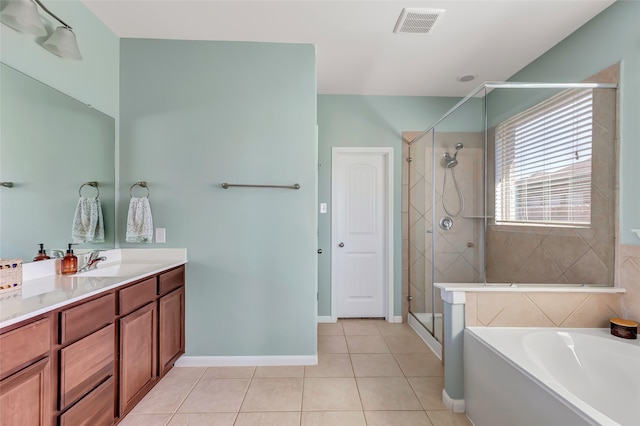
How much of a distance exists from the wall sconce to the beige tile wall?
2855mm

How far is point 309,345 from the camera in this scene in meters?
2.22

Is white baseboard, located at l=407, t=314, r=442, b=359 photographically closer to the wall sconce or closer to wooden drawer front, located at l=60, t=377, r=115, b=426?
wooden drawer front, located at l=60, t=377, r=115, b=426

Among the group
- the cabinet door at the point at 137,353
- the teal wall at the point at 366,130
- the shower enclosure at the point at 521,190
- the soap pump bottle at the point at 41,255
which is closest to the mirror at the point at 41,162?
the soap pump bottle at the point at 41,255

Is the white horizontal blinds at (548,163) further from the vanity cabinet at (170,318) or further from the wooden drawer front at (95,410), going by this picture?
the wooden drawer front at (95,410)

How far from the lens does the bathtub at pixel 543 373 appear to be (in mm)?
1183

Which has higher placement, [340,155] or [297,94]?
[297,94]

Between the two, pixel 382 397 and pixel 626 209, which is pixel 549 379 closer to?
pixel 382 397

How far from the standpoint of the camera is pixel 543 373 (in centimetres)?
120

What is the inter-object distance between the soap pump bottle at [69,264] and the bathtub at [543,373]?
243 cm

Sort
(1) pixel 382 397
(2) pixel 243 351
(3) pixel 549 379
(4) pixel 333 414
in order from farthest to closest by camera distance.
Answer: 1. (2) pixel 243 351
2. (1) pixel 382 397
3. (4) pixel 333 414
4. (3) pixel 549 379

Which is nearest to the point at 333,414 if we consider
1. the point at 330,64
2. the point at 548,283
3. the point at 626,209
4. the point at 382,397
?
the point at 382,397

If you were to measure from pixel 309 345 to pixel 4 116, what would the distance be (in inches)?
92.4

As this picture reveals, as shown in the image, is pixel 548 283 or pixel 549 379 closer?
pixel 549 379

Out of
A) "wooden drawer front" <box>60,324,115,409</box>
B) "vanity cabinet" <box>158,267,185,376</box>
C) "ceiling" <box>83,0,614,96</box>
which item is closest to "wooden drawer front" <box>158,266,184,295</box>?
"vanity cabinet" <box>158,267,185,376</box>
